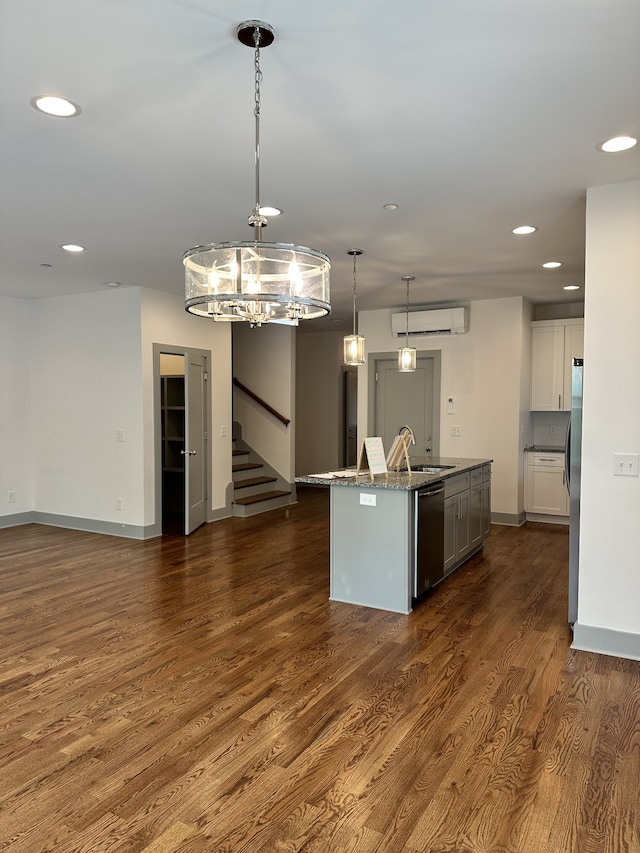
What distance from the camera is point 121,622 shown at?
3.99 meters

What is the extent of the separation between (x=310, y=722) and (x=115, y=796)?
0.89 m

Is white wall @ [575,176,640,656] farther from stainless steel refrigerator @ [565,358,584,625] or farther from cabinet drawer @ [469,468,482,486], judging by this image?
cabinet drawer @ [469,468,482,486]

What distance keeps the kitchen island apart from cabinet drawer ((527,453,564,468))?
2.82 metres

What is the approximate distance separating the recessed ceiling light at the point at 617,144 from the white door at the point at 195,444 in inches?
191

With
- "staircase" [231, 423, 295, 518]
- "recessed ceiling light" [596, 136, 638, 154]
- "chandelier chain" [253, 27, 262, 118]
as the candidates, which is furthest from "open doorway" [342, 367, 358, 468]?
"chandelier chain" [253, 27, 262, 118]

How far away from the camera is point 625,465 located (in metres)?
3.43

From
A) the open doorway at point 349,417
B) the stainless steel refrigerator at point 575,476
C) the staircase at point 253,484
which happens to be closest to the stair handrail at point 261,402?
the staircase at point 253,484

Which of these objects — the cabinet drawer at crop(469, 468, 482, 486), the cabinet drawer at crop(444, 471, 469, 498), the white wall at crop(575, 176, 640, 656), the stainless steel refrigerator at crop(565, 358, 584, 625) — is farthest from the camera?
the cabinet drawer at crop(469, 468, 482, 486)

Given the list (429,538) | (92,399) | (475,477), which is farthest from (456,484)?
(92,399)

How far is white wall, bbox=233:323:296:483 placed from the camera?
879cm

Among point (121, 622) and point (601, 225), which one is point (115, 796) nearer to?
point (121, 622)

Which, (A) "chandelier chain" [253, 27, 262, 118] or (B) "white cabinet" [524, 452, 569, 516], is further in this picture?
(B) "white cabinet" [524, 452, 569, 516]

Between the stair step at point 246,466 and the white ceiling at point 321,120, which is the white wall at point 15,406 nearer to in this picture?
the stair step at point 246,466

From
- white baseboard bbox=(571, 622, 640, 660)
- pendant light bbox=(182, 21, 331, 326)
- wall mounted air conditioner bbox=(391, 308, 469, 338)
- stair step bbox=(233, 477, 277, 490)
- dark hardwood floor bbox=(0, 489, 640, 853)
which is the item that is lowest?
dark hardwood floor bbox=(0, 489, 640, 853)
